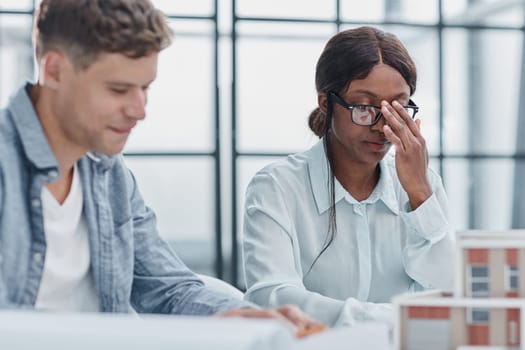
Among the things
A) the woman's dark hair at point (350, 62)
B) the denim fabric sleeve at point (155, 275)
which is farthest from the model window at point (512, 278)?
the woman's dark hair at point (350, 62)

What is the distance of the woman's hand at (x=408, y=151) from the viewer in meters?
2.18

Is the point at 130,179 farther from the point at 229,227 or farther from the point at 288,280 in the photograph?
the point at 229,227

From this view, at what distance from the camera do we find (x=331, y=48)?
2311 millimetres

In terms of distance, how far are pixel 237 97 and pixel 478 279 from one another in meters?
2.63

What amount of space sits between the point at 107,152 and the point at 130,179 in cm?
26

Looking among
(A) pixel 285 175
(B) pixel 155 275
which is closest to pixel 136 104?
(B) pixel 155 275

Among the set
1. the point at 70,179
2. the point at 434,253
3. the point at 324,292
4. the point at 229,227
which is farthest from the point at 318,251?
the point at 229,227

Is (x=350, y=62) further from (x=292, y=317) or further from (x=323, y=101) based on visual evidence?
(x=292, y=317)

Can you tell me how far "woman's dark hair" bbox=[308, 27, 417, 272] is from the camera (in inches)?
87.7

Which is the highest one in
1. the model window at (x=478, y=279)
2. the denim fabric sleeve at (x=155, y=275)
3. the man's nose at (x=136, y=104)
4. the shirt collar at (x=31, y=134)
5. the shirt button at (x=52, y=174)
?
the man's nose at (x=136, y=104)

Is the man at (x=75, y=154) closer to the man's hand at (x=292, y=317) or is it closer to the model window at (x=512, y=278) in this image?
the man's hand at (x=292, y=317)

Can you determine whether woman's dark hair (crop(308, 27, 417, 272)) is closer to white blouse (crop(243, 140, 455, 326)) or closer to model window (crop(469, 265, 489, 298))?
white blouse (crop(243, 140, 455, 326))

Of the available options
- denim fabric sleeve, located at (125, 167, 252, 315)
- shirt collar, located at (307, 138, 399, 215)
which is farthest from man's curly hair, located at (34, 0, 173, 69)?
shirt collar, located at (307, 138, 399, 215)

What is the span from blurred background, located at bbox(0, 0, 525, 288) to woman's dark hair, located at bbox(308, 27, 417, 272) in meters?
1.58
